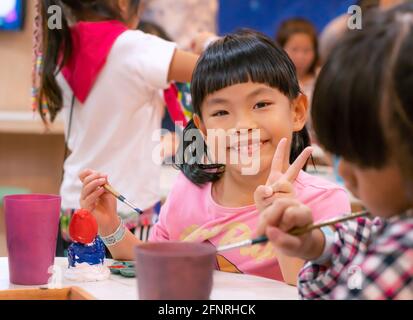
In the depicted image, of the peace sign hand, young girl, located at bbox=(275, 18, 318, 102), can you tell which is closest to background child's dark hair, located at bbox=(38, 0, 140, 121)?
the peace sign hand

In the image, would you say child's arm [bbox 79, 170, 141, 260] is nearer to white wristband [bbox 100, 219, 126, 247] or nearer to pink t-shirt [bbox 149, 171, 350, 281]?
white wristband [bbox 100, 219, 126, 247]

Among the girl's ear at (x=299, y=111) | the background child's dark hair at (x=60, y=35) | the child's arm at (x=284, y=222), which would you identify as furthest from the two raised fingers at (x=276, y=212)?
A: the background child's dark hair at (x=60, y=35)

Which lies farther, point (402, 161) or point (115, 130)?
point (115, 130)

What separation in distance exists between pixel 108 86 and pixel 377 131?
130cm

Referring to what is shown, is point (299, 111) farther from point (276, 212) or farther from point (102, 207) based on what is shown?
point (276, 212)

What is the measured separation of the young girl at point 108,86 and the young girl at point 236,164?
46cm

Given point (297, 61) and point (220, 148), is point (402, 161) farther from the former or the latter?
point (297, 61)

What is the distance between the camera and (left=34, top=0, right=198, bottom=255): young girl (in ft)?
5.92

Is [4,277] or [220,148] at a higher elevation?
[220,148]

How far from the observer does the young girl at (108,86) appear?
1806 millimetres

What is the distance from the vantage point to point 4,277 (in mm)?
1036

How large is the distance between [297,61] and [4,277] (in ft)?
9.88

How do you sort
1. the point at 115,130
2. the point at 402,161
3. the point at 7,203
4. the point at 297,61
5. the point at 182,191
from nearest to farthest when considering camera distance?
the point at 402,161 < the point at 7,203 < the point at 182,191 < the point at 115,130 < the point at 297,61

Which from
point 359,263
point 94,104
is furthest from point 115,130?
point 359,263
